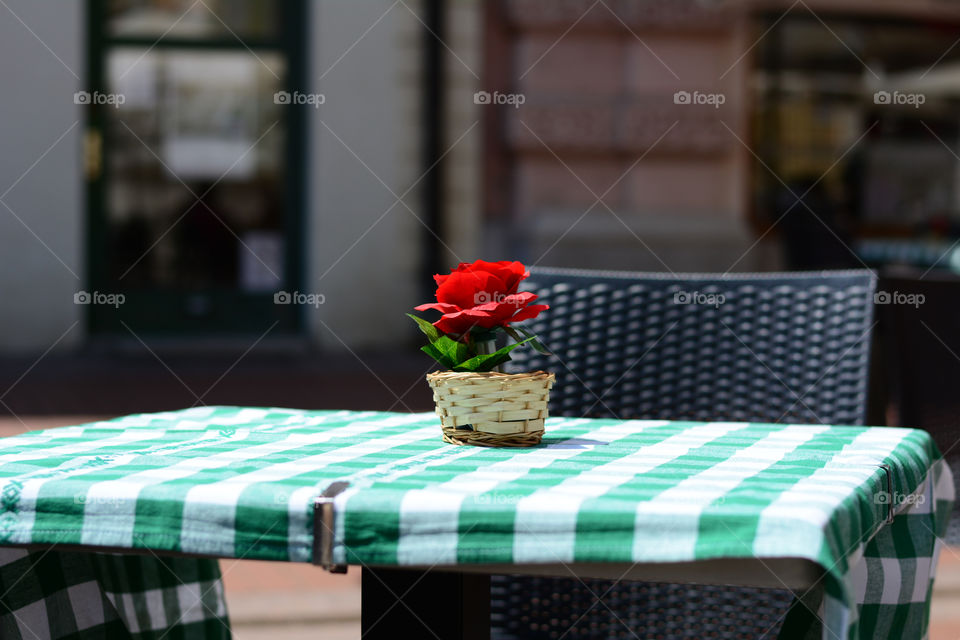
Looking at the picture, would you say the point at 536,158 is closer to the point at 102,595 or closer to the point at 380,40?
the point at 380,40

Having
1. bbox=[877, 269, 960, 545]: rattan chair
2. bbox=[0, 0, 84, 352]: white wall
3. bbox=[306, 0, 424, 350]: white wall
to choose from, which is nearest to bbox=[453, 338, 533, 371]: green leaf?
bbox=[877, 269, 960, 545]: rattan chair

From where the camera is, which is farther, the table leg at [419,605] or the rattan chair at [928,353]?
the rattan chair at [928,353]

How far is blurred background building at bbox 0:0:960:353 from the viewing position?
8.88m

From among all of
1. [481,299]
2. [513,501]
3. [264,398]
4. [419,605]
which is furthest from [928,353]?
[264,398]

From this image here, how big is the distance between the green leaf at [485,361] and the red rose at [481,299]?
1.7 inches

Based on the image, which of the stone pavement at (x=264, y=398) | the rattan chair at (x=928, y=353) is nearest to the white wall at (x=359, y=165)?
the stone pavement at (x=264, y=398)

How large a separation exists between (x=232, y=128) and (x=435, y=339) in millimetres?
8289

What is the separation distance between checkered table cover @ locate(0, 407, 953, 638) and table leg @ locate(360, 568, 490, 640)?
0.13m

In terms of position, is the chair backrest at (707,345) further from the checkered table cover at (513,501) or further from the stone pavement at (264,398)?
the stone pavement at (264,398)

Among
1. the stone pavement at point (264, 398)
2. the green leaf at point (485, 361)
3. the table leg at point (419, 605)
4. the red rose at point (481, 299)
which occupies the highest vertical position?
the red rose at point (481, 299)

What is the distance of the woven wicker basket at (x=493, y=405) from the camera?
158 cm

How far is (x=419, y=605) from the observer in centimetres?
148

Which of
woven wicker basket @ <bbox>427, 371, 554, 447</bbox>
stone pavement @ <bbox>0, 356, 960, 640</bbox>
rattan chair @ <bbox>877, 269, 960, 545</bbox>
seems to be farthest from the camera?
stone pavement @ <bbox>0, 356, 960, 640</bbox>

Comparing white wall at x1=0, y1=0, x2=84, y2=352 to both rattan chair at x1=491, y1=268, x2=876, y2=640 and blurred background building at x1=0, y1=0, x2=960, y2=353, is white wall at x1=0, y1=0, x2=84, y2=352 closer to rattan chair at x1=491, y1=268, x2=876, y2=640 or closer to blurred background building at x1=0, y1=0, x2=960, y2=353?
blurred background building at x1=0, y1=0, x2=960, y2=353
